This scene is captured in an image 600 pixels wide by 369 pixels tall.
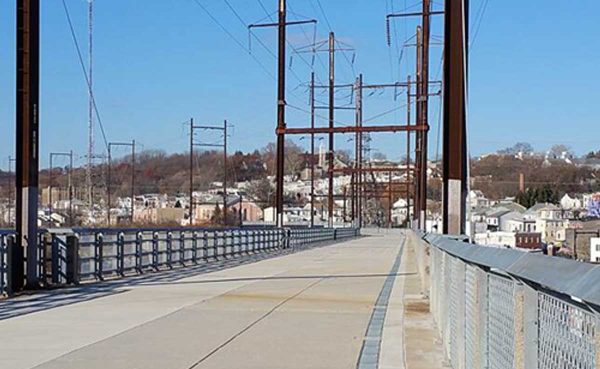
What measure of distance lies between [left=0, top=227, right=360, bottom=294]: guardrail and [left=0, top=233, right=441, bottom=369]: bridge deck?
1163 millimetres

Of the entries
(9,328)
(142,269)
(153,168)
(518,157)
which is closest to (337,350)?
(9,328)

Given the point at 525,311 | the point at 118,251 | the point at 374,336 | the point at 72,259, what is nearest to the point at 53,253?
the point at 72,259

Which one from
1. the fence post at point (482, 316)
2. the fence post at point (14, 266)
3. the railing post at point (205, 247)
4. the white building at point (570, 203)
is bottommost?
the railing post at point (205, 247)

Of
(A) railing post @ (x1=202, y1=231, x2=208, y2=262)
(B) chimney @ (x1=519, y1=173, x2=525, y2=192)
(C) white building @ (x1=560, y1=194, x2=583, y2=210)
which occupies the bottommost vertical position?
(A) railing post @ (x1=202, y1=231, x2=208, y2=262)

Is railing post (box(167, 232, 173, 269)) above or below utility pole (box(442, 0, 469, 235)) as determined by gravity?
below

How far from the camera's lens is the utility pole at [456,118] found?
1772 cm

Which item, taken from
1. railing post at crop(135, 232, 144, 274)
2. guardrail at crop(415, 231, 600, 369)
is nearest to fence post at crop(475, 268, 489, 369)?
guardrail at crop(415, 231, 600, 369)

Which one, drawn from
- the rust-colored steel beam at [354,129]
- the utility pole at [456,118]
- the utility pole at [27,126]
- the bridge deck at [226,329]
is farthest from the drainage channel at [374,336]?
the rust-colored steel beam at [354,129]

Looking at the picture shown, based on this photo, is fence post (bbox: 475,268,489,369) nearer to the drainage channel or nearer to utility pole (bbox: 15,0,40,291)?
the drainage channel

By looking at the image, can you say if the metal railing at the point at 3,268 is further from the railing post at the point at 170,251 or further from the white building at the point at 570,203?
the white building at the point at 570,203

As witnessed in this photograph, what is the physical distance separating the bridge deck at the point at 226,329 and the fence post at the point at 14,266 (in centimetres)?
155

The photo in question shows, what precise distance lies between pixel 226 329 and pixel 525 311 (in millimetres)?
9638

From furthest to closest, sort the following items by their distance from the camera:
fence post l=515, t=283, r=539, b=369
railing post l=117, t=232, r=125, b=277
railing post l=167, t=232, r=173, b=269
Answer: railing post l=167, t=232, r=173, b=269
railing post l=117, t=232, r=125, b=277
fence post l=515, t=283, r=539, b=369

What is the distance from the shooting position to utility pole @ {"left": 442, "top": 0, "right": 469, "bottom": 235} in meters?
17.7
